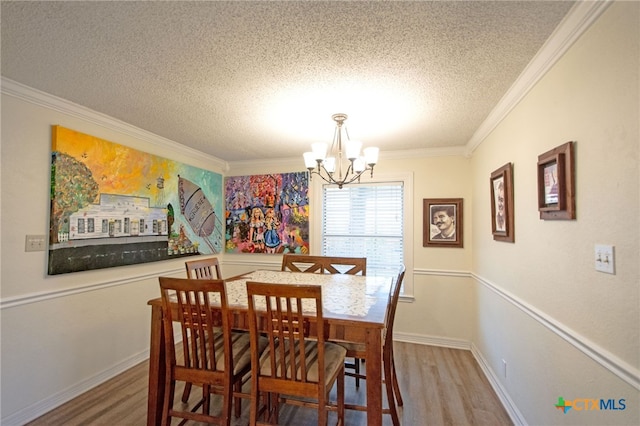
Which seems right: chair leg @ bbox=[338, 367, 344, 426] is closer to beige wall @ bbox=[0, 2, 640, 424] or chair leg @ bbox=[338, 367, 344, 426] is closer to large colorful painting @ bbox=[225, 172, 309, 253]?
beige wall @ bbox=[0, 2, 640, 424]

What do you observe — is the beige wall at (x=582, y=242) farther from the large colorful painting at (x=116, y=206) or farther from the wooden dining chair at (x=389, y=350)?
the large colorful painting at (x=116, y=206)

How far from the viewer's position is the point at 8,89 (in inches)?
78.2

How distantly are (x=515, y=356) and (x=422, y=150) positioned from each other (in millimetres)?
2380

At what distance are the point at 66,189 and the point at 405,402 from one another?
10.3ft

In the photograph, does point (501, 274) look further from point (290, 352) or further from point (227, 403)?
point (227, 403)

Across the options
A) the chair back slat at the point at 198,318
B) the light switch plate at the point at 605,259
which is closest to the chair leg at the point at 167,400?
the chair back slat at the point at 198,318

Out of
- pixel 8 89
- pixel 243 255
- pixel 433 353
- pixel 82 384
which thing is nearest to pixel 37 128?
pixel 8 89

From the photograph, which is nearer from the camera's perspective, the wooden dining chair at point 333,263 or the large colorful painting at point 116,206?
the large colorful painting at point 116,206

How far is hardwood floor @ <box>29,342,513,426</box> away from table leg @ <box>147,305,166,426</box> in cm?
44

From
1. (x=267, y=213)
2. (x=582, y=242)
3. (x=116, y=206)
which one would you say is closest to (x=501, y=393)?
(x=582, y=242)

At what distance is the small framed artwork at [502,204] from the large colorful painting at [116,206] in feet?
10.8

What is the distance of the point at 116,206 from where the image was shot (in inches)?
107

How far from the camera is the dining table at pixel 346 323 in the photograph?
5.02ft

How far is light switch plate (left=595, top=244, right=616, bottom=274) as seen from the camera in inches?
44.8
